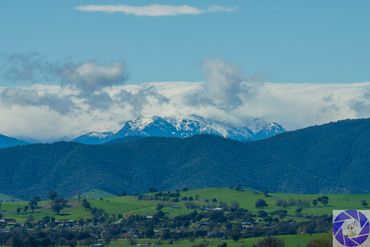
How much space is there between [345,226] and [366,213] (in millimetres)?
1615

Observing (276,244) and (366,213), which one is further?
(276,244)

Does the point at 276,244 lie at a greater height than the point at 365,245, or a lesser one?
greater

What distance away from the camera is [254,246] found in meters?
199

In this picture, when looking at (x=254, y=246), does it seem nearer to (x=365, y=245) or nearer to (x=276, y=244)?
(x=276, y=244)

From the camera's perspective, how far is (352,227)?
239ft

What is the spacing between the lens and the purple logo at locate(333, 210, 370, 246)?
2862 inches

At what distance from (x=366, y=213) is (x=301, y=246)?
411 feet

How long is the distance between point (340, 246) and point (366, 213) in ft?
9.01

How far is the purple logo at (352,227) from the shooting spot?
2862 inches

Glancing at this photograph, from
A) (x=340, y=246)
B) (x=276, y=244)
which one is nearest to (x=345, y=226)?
(x=340, y=246)

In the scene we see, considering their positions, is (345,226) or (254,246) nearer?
(345,226)

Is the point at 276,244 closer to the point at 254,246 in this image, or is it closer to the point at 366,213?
the point at 254,246

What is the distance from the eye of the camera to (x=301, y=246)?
19662 cm

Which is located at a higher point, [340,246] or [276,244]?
[276,244]
